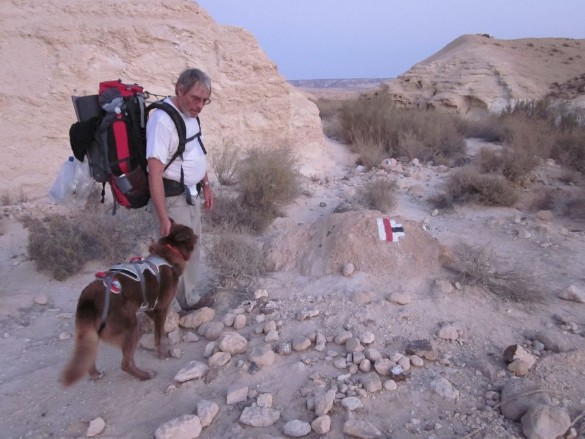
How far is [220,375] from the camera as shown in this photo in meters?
2.75

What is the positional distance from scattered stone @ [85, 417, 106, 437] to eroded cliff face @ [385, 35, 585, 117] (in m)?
15.2

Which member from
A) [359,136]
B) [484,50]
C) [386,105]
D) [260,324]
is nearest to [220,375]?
[260,324]

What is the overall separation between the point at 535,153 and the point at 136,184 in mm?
7890

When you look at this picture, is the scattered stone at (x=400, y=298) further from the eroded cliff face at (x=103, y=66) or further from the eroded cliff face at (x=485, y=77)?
the eroded cliff face at (x=485, y=77)

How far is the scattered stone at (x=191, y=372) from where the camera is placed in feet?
8.89

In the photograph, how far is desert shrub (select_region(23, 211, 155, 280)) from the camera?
175 inches

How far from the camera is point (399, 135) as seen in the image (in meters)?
9.74

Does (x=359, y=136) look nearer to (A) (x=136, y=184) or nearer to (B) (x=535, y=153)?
(B) (x=535, y=153)

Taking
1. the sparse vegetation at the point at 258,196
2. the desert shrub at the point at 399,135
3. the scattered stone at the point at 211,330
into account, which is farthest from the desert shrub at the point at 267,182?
the desert shrub at the point at 399,135

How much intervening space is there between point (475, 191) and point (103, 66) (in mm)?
6272

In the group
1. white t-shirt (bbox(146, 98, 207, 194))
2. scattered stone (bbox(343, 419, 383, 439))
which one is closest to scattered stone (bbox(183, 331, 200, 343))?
white t-shirt (bbox(146, 98, 207, 194))

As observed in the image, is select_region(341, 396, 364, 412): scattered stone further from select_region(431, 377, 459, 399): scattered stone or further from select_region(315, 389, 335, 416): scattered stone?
select_region(431, 377, 459, 399): scattered stone

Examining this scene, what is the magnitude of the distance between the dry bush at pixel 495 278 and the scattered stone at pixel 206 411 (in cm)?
223

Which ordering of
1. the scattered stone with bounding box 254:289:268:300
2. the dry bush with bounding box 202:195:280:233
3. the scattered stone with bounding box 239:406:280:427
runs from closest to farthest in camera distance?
the scattered stone with bounding box 239:406:280:427
the scattered stone with bounding box 254:289:268:300
the dry bush with bounding box 202:195:280:233
